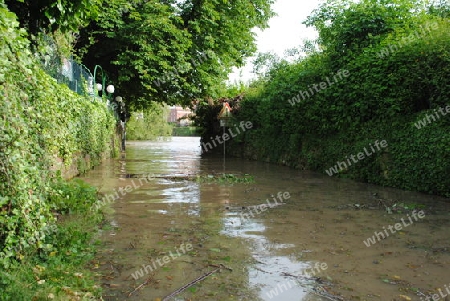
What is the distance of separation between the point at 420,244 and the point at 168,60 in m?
15.4

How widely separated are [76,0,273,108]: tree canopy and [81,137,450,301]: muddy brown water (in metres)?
9.99

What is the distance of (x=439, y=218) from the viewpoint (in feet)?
22.9

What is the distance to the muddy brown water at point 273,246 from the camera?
3883 millimetres

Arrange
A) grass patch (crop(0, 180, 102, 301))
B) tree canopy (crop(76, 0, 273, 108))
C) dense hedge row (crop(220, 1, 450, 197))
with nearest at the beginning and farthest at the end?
1. grass patch (crop(0, 180, 102, 301))
2. dense hedge row (crop(220, 1, 450, 197))
3. tree canopy (crop(76, 0, 273, 108))

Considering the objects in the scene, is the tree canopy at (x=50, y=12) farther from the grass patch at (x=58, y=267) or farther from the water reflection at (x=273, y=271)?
the water reflection at (x=273, y=271)

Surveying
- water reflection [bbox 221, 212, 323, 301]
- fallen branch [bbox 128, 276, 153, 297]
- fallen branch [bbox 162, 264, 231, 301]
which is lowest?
water reflection [bbox 221, 212, 323, 301]

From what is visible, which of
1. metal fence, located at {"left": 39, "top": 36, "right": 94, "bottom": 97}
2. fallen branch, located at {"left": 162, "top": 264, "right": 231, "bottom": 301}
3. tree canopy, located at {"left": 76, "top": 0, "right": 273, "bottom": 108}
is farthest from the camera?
tree canopy, located at {"left": 76, "top": 0, "right": 273, "bottom": 108}

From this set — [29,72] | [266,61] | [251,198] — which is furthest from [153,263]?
[266,61]

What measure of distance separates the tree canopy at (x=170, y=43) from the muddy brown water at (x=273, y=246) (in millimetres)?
9993

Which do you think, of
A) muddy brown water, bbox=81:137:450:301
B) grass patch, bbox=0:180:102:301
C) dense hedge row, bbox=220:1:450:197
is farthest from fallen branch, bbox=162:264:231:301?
dense hedge row, bbox=220:1:450:197

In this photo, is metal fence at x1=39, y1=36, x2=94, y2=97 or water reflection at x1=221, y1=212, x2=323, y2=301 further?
metal fence at x1=39, y1=36, x2=94, y2=97

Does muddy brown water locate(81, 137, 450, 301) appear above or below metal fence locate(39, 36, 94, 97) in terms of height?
below

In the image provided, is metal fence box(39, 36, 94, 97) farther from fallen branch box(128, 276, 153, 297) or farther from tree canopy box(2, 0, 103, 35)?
fallen branch box(128, 276, 153, 297)

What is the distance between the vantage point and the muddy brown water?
3883 millimetres
